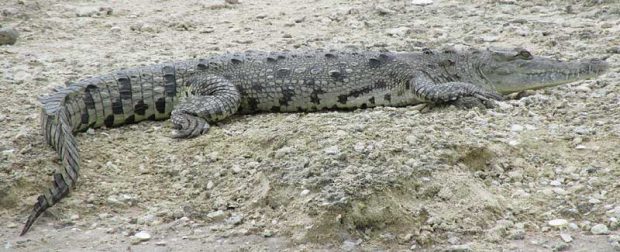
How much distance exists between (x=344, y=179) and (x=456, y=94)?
1.91 m

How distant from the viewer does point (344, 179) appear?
4852 mm


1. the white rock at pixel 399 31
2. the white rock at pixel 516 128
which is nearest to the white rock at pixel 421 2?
the white rock at pixel 399 31

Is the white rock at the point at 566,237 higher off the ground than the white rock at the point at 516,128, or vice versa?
the white rock at the point at 516,128

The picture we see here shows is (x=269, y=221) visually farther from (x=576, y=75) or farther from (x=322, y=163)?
(x=576, y=75)

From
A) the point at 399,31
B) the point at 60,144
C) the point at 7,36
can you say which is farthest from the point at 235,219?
the point at 7,36

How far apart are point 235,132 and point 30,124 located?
1567 millimetres

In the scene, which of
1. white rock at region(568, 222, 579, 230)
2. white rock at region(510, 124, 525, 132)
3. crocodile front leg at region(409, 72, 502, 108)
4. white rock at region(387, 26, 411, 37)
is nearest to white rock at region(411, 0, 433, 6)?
white rock at region(387, 26, 411, 37)

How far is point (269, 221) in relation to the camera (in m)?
4.79

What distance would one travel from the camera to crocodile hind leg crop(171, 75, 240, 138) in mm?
6359

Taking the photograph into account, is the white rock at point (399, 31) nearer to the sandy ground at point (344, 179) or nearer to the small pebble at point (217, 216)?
the sandy ground at point (344, 179)

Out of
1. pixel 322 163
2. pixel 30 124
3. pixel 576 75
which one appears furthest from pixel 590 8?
pixel 30 124

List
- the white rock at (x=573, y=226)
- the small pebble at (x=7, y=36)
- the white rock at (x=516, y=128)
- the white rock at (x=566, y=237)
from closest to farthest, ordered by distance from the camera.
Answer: the white rock at (x=566, y=237), the white rock at (x=573, y=226), the white rock at (x=516, y=128), the small pebble at (x=7, y=36)

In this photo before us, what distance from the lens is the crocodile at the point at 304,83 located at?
655 centimetres

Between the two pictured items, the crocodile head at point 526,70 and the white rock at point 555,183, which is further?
the crocodile head at point 526,70
